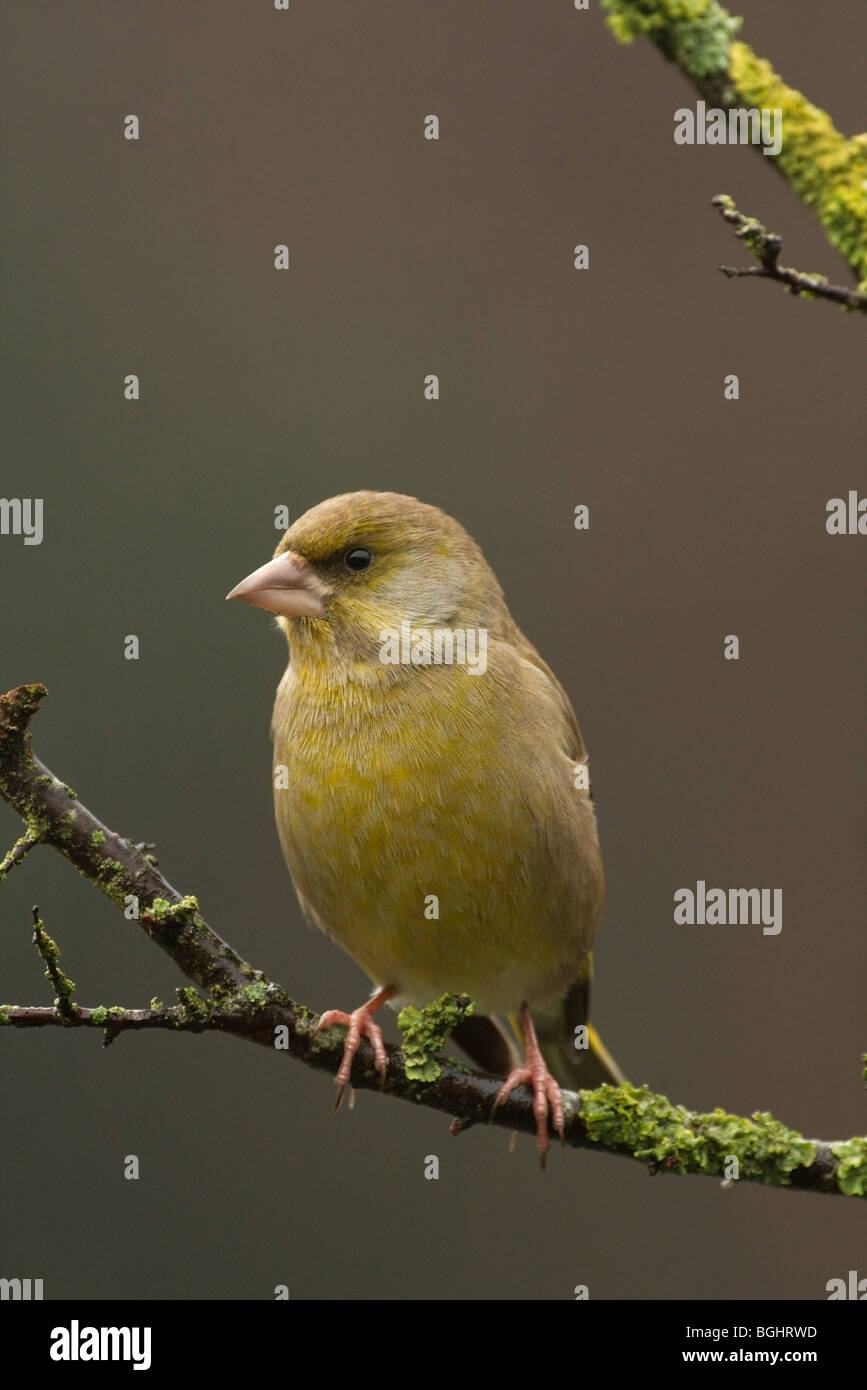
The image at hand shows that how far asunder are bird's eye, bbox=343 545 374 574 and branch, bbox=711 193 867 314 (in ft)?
6.74

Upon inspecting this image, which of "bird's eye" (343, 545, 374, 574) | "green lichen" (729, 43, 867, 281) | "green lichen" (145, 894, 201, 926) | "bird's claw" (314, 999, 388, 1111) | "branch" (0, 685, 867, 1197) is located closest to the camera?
"green lichen" (729, 43, 867, 281)

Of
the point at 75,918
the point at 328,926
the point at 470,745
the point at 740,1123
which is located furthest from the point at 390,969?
the point at 75,918

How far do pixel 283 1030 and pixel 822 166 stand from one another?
227cm

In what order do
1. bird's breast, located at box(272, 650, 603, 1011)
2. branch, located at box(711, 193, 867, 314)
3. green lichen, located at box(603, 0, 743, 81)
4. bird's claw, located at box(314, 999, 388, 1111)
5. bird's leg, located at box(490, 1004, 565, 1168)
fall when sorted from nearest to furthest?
branch, located at box(711, 193, 867, 314) < green lichen, located at box(603, 0, 743, 81) < bird's claw, located at box(314, 999, 388, 1111) < bird's leg, located at box(490, 1004, 565, 1168) < bird's breast, located at box(272, 650, 603, 1011)

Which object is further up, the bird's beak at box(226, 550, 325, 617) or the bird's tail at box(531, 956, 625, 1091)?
the bird's beak at box(226, 550, 325, 617)

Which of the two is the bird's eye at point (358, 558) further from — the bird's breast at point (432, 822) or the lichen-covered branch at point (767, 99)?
the lichen-covered branch at point (767, 99)

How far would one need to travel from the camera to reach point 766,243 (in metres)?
2.60

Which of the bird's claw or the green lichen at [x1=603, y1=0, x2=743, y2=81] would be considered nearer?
the green lichen at [x1=603, y1=0, x2=743, y2=81]

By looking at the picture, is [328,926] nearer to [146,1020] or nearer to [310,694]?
[310,694]

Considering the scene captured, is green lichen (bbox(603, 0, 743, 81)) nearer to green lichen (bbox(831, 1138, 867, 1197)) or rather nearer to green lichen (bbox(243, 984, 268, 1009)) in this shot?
green lichen (bbox(243, 984, 268, 1009))

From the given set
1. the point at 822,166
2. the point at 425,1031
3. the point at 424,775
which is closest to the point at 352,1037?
the point at 425,1031

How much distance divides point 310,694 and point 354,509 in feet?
1.92

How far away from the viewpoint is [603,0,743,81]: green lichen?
283 cm
